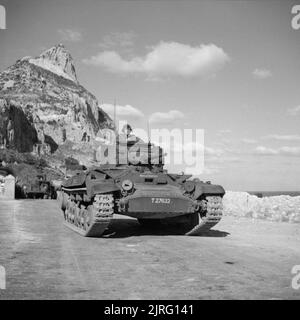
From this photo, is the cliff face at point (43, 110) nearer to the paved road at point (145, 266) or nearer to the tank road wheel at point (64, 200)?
the tank road wheel at point (64, 200)

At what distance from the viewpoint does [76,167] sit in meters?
14.0

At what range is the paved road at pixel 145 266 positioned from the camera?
5.53m

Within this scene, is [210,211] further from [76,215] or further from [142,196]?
[76,215]

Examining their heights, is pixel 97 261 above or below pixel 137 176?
below

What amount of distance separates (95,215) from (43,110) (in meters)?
116

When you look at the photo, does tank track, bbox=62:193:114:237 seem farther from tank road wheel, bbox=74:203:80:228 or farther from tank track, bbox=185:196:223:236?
tank track, bbox=185:196:223:236

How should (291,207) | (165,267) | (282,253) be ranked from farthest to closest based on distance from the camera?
(291,207), (282,253), (165,267)

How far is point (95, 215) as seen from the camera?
33.7ft

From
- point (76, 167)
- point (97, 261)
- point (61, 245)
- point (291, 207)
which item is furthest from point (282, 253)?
point (291, 207)

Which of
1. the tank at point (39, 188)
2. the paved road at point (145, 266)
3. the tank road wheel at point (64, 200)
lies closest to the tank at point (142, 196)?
the paved road at point (145, 266)

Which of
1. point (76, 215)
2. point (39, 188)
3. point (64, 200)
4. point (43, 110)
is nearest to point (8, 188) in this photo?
point (39, 188)
